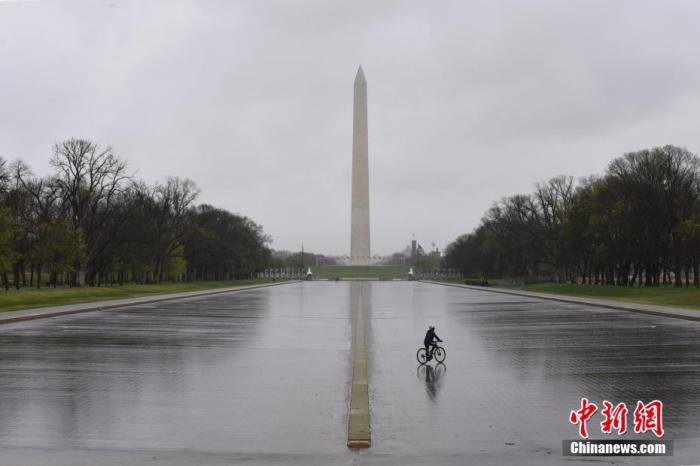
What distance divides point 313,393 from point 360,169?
80.9 m

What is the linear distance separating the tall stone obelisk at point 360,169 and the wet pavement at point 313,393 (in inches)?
2775

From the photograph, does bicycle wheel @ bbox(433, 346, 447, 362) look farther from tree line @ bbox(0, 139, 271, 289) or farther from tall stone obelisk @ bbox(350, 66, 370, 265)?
tall stone obelisk @ bbox(350, 66, 370, 265)

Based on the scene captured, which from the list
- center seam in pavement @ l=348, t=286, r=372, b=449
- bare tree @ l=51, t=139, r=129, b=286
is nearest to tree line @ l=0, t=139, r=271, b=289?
bare tree @ l=51, t=139, r=129, b=286

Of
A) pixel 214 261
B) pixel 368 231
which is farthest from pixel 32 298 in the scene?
pixel 368 231

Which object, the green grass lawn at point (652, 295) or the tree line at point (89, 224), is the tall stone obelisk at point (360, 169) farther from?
the green grass lawn at point (652, 295)

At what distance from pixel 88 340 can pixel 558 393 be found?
11599mm

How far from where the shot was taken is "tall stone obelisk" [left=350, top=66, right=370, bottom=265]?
8788 cm

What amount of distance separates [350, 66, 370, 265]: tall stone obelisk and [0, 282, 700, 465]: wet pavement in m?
70.5

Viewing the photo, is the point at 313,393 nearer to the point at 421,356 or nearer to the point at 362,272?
the point at 421,356

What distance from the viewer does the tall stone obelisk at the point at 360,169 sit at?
87.9 m

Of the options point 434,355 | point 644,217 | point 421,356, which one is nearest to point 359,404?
point 421,356

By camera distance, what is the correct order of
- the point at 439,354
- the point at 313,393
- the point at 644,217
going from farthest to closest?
the point at 644,217 < the point at 439,354 < the point at 313,393

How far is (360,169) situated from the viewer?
9006 centimetres

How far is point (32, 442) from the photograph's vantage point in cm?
716
